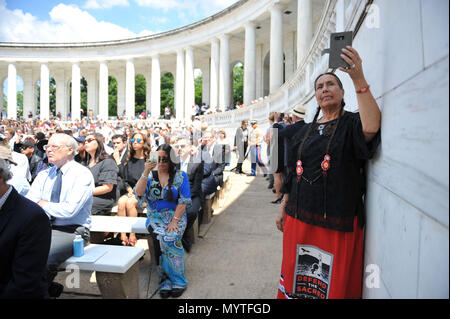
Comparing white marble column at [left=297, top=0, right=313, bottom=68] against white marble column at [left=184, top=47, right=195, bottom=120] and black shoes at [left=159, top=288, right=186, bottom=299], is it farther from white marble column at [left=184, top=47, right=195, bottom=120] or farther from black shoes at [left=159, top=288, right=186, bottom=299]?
white marble column at [left=184, top=47, right=195, bottom=120]

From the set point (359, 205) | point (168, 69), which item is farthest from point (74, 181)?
point (168, 69)

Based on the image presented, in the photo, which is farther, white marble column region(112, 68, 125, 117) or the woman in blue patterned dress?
white marble column region(112, 68, 125, 117)

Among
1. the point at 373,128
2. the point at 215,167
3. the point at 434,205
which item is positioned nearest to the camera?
the point at 434,205

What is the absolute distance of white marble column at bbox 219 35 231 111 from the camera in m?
28.8

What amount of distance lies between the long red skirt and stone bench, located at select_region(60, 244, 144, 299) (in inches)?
64.9

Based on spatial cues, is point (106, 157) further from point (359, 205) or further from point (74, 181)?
point (359, 205)

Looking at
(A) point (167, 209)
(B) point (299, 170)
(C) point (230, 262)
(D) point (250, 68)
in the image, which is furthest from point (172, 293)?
(D) point (250, 68)

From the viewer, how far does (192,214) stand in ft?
15.1

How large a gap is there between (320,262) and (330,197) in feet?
1.70

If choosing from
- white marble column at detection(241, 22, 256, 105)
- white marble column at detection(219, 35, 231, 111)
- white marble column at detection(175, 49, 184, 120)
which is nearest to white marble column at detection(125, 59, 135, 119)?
white marble column at detection(175, 49, 184, 120)

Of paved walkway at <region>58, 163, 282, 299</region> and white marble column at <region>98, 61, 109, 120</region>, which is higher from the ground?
white marble column at <region>98, 61, 109, 120</region>

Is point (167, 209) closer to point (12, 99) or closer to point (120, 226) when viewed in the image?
point (120, 226)

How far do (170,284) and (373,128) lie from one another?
2.85 m
